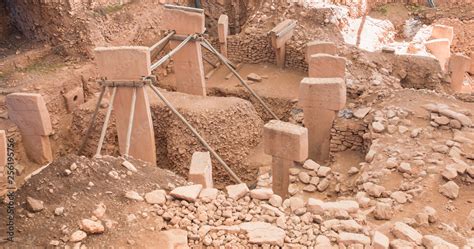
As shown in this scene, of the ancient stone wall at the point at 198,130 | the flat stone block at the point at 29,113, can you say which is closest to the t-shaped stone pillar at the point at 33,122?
the flat stone block at the point at 29,113

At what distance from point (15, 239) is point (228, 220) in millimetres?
1944

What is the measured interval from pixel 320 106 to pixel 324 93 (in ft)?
0.86

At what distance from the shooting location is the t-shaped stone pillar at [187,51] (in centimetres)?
954

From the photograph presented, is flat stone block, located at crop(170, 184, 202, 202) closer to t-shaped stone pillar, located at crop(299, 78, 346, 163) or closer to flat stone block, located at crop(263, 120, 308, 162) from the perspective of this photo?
flat stone block, located at crop(263, 120, 308, 162)

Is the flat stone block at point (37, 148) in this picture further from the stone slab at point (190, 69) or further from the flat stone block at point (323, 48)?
the flat stone block at point (323, 48)

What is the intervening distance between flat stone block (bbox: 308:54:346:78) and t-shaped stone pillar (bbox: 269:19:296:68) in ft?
8.87

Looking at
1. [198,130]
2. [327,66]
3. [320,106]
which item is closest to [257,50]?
[198,130]

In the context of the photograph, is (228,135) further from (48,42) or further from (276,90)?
(48,42)

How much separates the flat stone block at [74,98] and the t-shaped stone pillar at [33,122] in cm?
129

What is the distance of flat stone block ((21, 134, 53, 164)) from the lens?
343 inches

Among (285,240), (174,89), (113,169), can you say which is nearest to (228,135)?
(174,89)

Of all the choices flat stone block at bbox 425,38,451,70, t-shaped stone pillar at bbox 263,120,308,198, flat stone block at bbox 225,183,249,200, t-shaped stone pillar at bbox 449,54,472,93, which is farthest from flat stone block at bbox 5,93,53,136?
flat stone block at bbox 425,38,451,70

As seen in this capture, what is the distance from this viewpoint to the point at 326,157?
790 centimetres

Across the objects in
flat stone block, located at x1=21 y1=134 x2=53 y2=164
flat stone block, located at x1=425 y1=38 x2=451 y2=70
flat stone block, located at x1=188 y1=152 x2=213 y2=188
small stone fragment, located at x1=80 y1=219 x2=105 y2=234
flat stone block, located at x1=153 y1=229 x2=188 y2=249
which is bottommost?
flat stone block, located at x1=21 y1=134 x2=53 y2=164
